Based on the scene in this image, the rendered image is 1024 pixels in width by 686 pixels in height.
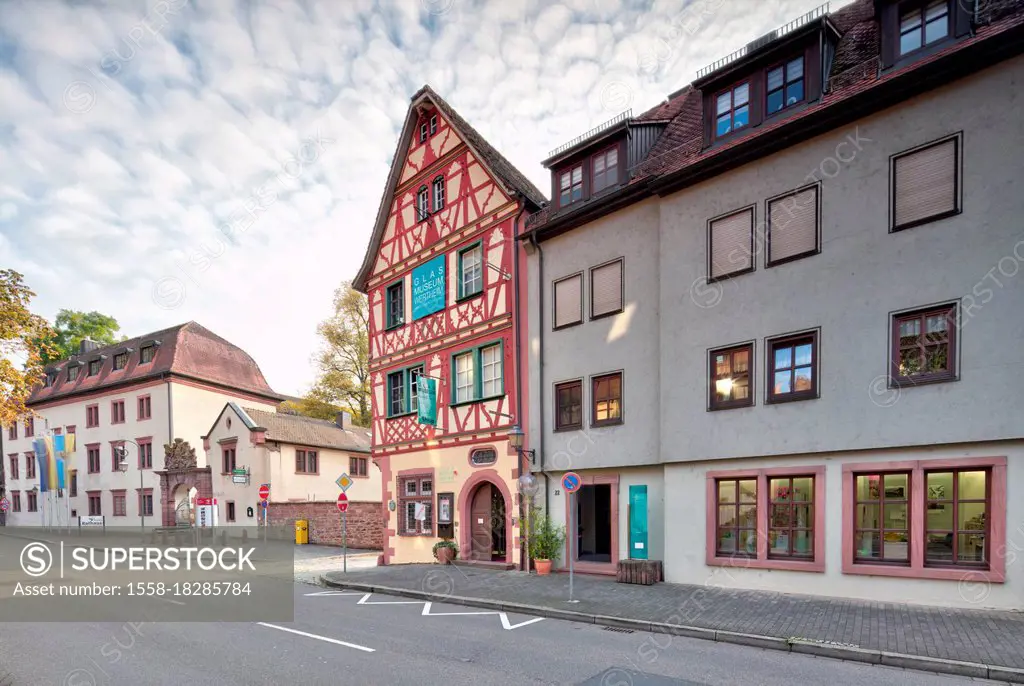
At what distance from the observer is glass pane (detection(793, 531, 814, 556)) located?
11617 mm

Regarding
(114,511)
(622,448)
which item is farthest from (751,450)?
(114,511)

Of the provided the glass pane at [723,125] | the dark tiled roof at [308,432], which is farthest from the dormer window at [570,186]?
the dark tiled roof at [308,432]

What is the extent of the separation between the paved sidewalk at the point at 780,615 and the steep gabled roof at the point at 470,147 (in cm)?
1036

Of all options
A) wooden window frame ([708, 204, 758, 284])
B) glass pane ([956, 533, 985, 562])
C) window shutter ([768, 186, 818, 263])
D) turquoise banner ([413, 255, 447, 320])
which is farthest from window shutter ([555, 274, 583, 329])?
glass pane ([956, 533, 985, 562])

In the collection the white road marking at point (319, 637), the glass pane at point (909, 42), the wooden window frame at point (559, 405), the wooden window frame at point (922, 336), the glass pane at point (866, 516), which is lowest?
the white road marking at point (319, 637)

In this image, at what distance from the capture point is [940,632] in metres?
8.51

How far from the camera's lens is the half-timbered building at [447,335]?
1753 centimetres

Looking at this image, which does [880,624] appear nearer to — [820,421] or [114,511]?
[820,421]

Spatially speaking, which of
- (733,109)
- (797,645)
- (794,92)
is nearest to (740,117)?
(733,109)

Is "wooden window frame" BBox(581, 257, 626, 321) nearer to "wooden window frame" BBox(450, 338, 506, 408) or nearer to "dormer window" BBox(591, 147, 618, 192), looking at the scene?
"dormer window" BBox(591, 147, 618, 192)

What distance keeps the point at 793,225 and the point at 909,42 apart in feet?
12.1

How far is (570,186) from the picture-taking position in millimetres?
16969

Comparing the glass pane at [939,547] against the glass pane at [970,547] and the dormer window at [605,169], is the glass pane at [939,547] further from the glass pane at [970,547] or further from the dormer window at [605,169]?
the dormer window at [605,169]

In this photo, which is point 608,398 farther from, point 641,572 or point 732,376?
point 641,572
